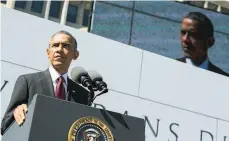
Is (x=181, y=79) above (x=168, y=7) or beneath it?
beneath

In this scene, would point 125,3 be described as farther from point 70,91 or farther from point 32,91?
point 32,91

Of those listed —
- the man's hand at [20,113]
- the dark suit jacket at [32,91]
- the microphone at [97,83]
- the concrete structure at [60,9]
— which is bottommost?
the man's hand at [20,113]

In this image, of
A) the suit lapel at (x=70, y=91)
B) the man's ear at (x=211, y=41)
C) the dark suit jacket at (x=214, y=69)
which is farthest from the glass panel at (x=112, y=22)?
the suit lapel at (x=70, y=91)

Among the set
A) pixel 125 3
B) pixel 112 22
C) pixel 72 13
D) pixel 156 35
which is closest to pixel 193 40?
pixel 156 35

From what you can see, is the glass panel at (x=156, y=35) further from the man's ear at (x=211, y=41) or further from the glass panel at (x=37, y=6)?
the glass panel at (x=37, y=6)

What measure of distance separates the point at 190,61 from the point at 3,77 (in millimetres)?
5497

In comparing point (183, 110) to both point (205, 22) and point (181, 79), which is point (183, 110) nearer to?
point (181, 79)

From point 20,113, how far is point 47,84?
0.55 metres

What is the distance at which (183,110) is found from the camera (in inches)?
459

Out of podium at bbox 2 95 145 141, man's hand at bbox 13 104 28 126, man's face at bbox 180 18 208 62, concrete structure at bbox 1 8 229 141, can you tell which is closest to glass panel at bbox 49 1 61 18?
man's face at bbox 180 18 208 62

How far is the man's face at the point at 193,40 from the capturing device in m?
13.6

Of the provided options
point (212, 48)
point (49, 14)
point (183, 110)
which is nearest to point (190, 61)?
point (212, 48)

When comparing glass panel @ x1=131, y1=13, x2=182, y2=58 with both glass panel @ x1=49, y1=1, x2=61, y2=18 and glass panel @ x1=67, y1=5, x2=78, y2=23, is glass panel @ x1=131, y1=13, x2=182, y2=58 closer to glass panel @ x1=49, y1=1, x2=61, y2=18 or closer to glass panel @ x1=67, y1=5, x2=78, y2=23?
glass panel @ x1=67, y1=5, x2=78, y2=23

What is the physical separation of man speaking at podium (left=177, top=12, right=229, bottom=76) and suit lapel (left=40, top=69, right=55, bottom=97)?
914 centimetres
